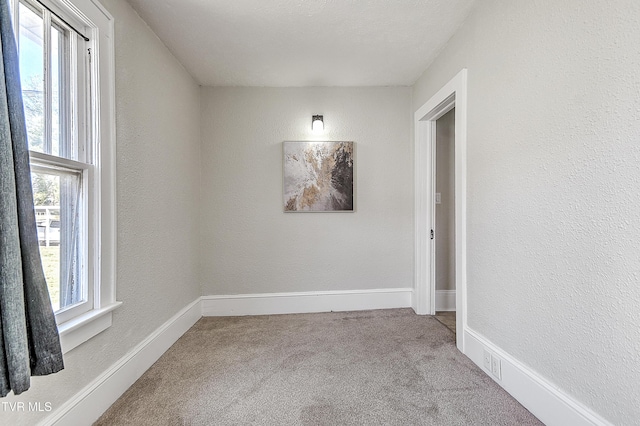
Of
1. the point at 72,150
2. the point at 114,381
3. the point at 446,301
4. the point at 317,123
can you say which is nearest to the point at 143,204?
the point at 72,150

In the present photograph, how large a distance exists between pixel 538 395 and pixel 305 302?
2042mm

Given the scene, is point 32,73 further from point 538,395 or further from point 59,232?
point 538,395

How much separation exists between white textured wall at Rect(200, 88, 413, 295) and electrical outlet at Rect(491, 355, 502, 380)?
4.57ft

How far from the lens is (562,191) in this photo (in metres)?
1.27

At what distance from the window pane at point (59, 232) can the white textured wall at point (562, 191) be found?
2343mm

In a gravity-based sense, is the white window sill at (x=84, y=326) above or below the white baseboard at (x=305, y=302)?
above

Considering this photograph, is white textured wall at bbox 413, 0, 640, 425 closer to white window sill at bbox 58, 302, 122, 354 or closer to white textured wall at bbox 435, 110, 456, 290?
white textured wall at bbox 435, 110, 456, 290

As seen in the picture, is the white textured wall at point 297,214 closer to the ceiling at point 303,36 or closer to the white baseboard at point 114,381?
the ceiling at point 303,36

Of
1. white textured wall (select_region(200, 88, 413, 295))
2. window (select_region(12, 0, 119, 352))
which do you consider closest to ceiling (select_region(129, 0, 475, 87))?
white textured wall (select_region(200, 88, 413, 295))

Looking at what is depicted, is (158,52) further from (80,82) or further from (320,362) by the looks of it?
(320,362)

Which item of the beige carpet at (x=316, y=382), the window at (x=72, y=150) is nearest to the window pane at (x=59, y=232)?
the window at (x=72, y=150)

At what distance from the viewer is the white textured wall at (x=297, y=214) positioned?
2982mm

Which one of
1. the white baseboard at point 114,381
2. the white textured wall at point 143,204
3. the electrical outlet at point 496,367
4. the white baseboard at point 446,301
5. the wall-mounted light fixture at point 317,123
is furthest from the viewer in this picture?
the white baseboard at point 446,301

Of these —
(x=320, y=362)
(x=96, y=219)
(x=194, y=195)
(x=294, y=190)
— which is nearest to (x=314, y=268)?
(x=294, y=190)
